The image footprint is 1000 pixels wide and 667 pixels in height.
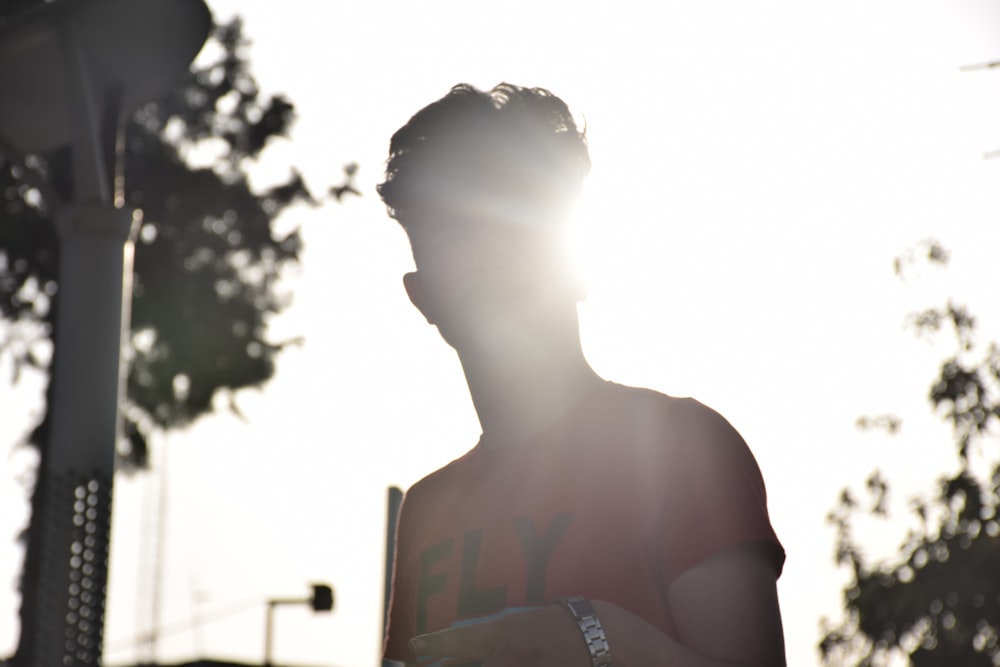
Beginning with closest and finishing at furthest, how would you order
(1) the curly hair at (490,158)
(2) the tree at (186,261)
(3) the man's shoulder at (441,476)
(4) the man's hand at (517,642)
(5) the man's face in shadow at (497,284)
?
(4) the man's hand at (517,642) < (5) the man's face in shadow at (497,284) < (1) the curly hair at (490,158) < (3) the man's shoulder at (441,476) < (2) the tree at (186,261)

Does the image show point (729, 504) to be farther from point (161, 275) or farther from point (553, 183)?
point (161, 275)

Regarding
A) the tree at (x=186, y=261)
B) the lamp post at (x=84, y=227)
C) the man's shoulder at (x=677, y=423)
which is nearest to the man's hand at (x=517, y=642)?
the man's shoulder at (x=677, y=423)

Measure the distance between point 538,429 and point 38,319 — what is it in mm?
19995

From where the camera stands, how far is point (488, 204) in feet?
9.50

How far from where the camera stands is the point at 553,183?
116 inches

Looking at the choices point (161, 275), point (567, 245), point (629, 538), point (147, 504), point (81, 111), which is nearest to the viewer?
point (629, 538)

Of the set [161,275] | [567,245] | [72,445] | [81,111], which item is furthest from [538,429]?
[161,275]

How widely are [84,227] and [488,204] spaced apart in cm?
176

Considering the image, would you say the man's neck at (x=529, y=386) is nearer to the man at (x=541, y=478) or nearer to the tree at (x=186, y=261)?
the man at (x=541, y=478)

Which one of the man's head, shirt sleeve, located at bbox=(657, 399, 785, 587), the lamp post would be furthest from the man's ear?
the lamp post

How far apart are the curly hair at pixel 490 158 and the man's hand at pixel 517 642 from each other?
0.93 m

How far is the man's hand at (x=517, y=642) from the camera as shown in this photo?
7.26 feet

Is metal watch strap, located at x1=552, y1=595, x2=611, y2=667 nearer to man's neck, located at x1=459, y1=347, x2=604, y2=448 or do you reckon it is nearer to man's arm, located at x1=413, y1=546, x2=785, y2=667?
man's arm, located at x1=413, y1=546, x2=785, y2=667

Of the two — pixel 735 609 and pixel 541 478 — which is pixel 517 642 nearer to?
pixel 735 609
